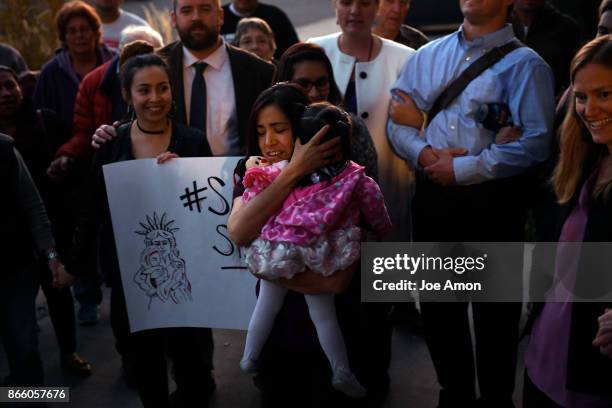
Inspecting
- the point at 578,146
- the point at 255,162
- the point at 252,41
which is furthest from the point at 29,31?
the point at 578,146

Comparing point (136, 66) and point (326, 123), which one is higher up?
point (136, 66)

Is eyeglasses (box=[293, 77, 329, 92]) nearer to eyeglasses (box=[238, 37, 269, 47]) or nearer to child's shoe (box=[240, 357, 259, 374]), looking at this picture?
child's shoe (box=[240, 357, 259, 374])

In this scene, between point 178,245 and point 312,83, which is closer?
point 312,83

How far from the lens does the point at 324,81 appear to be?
326 centimetres

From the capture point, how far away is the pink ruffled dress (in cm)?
253

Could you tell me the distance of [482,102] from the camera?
329 centimetres

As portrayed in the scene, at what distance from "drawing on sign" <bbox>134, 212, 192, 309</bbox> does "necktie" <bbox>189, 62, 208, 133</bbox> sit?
76 cm

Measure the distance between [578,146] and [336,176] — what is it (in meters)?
0.86

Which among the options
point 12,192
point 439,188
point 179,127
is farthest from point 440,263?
point 12,192

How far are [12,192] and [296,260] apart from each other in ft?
5.52


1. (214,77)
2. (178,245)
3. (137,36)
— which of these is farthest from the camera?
(137,36)

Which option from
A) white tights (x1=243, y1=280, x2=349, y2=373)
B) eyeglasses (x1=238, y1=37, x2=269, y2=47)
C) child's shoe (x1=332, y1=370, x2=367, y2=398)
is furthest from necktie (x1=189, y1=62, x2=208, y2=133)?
child's shoe (x1=332, y1=370, x2=367, y2=398)

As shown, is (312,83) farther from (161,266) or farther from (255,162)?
(161,266)

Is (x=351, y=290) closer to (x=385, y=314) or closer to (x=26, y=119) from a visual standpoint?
(x=385, y=314)
